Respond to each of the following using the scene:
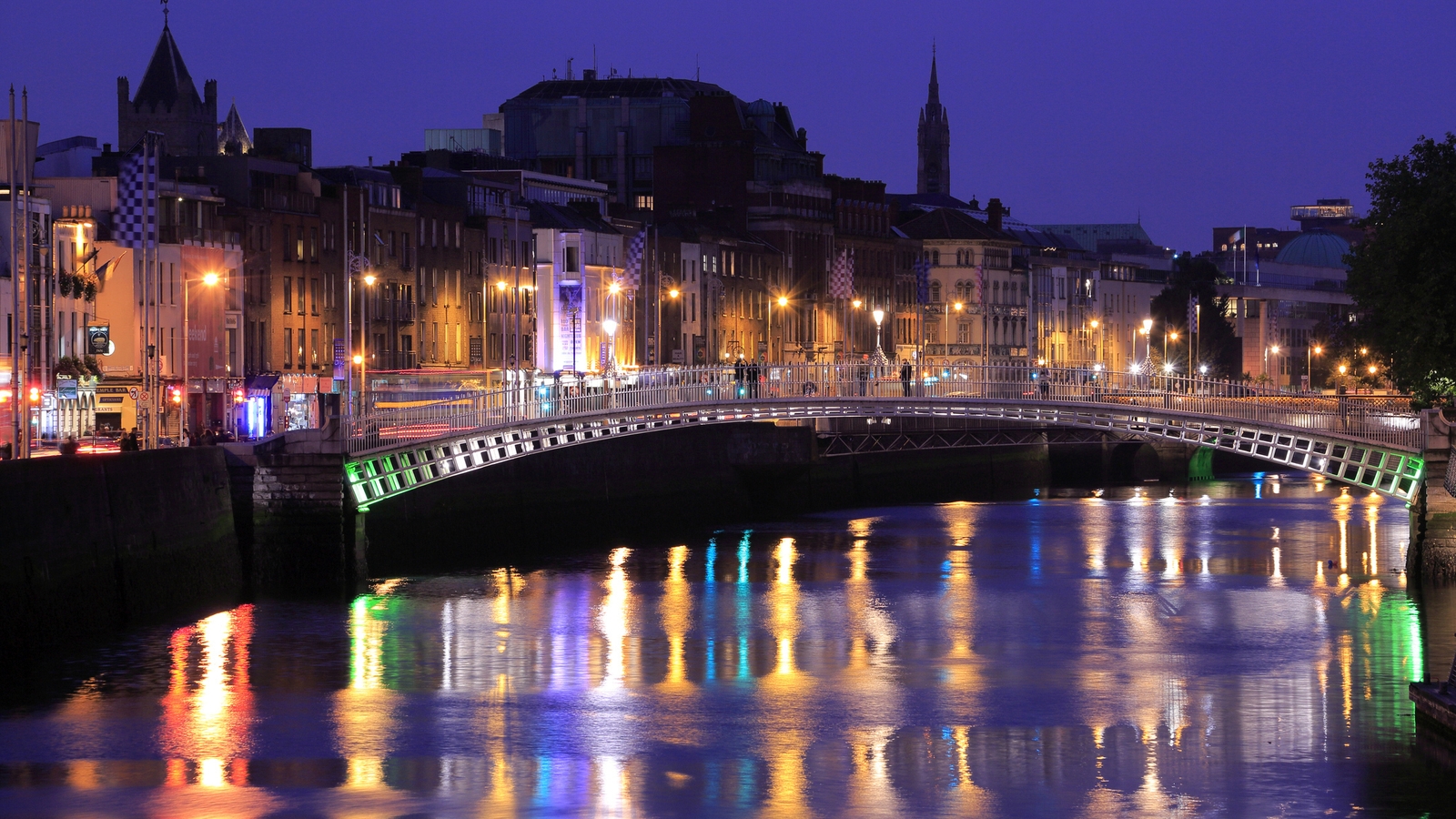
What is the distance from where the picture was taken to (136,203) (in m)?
53.9

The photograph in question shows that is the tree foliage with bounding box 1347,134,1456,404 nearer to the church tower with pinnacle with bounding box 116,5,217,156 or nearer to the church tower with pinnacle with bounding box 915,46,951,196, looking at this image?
the church tower with pinnacle with bounding box 116,5,217,156

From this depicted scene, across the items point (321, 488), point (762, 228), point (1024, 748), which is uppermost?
point (762, 228)

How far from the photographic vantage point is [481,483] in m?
64.5

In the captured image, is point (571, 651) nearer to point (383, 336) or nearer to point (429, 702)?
point (429, 702)

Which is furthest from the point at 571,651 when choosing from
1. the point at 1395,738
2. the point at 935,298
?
the point at 935,298

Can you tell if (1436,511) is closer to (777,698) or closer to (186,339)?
(777,698)

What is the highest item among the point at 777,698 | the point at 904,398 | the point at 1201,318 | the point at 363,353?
the point at 1201,318

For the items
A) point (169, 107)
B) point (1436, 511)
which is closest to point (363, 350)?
point (1436, 511)

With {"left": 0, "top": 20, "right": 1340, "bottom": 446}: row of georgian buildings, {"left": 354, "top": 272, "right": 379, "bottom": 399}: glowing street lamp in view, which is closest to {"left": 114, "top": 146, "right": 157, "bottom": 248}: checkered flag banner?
{"left": 0, "top": 20, "right": 1340, "bottom": 446}: row of georgian buildings

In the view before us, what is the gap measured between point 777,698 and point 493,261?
180 ft

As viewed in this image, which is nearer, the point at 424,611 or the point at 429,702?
the point at 429,702

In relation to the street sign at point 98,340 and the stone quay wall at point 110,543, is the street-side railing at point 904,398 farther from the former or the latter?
the street sign at point 98,340

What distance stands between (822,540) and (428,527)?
12.2m

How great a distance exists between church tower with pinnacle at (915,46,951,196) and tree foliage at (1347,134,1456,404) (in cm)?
11794
